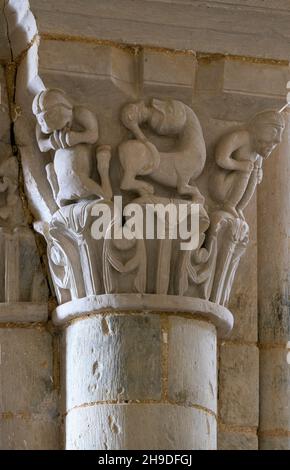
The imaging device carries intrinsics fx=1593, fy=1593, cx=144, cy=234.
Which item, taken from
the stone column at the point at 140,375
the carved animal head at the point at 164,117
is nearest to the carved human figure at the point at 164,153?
the carved animal head at the point at 164,117

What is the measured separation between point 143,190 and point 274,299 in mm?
627

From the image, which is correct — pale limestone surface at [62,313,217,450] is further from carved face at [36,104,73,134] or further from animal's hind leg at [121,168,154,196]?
carved face at [36,104,73,134]

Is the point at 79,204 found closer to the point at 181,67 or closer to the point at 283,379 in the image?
the point at 181,67

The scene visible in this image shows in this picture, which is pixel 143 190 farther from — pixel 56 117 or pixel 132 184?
pixel 56 117

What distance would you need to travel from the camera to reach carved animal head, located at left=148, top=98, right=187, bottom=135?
13.7ft

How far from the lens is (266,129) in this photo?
428 centimetres

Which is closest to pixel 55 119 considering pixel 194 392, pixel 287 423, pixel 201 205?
pixel 201 205

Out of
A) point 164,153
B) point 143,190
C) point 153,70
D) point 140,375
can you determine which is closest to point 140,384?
point 140,375

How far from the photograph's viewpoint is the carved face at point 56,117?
4.10 m

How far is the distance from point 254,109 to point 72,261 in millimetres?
638

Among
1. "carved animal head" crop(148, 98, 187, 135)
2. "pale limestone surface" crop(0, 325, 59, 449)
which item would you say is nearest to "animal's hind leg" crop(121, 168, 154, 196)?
"carved animal head" crop(148, 98, 187, 135)

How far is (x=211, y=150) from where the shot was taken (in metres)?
4.29

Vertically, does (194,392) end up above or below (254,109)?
below

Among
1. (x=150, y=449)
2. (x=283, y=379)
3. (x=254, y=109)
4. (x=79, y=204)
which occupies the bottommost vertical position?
(x=150, y=449)
